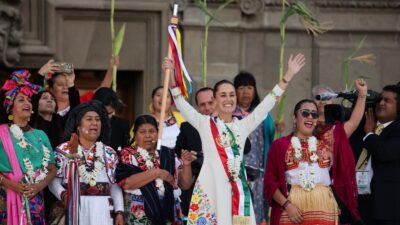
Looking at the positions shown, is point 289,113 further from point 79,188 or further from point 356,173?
point 79,188

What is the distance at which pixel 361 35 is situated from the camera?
18.0 meters

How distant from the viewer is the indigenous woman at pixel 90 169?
12820 millimetres

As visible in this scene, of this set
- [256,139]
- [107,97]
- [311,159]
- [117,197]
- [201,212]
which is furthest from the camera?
[256,139]

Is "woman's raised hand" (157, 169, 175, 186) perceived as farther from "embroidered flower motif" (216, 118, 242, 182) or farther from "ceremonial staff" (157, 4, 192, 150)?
"embroidered flower motif" (216, 118, 242, 182)

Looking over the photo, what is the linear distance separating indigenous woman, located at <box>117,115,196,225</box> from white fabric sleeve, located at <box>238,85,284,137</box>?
525mm

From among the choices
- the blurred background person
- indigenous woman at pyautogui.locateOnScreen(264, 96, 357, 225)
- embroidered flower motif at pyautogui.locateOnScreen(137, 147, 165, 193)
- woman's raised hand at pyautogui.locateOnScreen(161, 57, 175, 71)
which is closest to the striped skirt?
indigenous woman at pyautogui.locateOnScreen(264, 96, 357, 225)

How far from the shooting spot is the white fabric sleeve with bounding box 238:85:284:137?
1278cm

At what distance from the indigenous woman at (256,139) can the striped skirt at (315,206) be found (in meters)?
1.15

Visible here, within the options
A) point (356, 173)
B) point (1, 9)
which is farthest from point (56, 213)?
point (1, 9)

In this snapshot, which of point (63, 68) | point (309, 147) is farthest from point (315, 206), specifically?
point (63, 68)

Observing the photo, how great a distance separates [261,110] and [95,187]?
1.58 meters

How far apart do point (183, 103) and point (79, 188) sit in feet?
3.79

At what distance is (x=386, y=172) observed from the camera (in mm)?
13719

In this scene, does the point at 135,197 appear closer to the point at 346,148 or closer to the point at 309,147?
the point at 309,147
